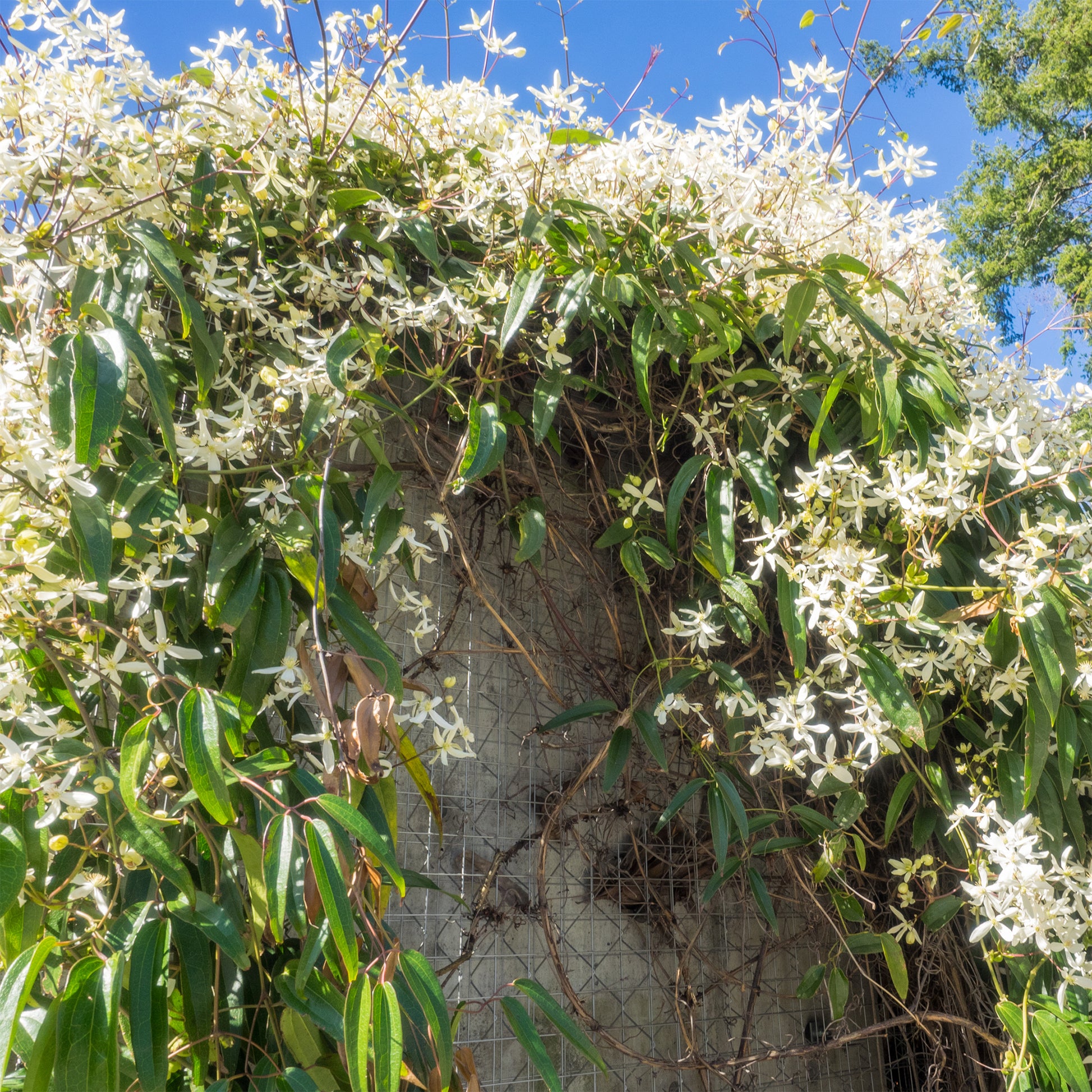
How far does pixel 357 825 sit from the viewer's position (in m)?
0.73

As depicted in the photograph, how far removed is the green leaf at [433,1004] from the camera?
741 millimetres

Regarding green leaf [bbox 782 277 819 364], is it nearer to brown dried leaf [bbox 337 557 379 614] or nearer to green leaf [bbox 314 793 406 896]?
brown dried leaf [bbox 337 557 379 614]

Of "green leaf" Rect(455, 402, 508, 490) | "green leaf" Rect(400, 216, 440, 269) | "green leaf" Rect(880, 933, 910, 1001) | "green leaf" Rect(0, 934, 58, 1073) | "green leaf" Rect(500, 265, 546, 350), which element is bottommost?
"green leaf" Rect(880, 933, 910, 1001)

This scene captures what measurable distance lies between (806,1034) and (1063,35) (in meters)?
9.00

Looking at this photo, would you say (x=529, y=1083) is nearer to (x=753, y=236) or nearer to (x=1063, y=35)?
(x=753, y=236)

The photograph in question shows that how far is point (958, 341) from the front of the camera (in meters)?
1.54

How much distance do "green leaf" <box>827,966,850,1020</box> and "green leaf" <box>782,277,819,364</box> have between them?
0.92 m

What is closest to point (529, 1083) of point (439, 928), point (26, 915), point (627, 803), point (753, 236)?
point (439, 928)

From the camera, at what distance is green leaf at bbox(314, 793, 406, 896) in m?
0.73

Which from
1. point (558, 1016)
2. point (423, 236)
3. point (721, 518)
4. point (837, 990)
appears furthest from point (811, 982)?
point (423, 236)

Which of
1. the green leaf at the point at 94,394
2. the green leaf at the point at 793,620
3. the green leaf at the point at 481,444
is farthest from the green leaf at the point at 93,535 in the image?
the green leaf at the point at 793,620

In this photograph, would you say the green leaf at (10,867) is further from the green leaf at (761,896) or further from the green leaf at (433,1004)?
the green leaf at (761,896)

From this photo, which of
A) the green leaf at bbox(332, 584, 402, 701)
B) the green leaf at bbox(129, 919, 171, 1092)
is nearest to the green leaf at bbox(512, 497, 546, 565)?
the green leaf at bbox(332, 584, 402, 701)

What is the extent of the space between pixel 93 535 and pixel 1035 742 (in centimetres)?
114
